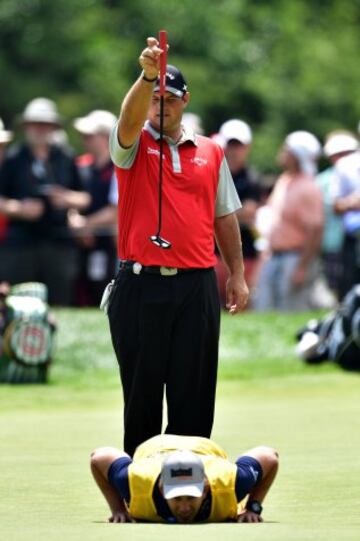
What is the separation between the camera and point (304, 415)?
41.1ft

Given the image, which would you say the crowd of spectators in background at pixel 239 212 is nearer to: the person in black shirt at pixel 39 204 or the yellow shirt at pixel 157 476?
the person in black shirt at pixel 39 204

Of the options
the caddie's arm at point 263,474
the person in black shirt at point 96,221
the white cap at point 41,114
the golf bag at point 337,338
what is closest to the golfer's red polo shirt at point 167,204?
the caddie's arm at point 263,474

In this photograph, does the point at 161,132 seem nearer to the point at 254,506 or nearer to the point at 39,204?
the point at 254,506

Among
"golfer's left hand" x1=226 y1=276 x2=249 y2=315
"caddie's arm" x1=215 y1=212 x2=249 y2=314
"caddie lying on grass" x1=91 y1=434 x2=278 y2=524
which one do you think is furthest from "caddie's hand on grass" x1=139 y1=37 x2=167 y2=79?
"caddie lying on grass" x1=91 y1=434 x2=278 y2=524

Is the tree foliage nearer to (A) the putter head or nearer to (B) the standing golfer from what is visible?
(B) the standing golfer

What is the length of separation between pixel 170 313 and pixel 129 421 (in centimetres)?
56

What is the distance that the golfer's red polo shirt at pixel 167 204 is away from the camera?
8703 millimetres

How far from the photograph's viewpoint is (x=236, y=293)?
904cm

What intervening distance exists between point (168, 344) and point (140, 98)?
1.16m

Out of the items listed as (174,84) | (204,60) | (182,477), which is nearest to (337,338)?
(174,84)

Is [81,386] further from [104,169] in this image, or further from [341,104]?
[341,104]

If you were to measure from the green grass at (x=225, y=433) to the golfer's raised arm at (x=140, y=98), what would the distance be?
5.59 feet

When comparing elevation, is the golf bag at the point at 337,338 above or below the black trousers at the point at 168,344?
above

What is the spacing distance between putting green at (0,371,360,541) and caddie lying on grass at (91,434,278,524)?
117 mm
